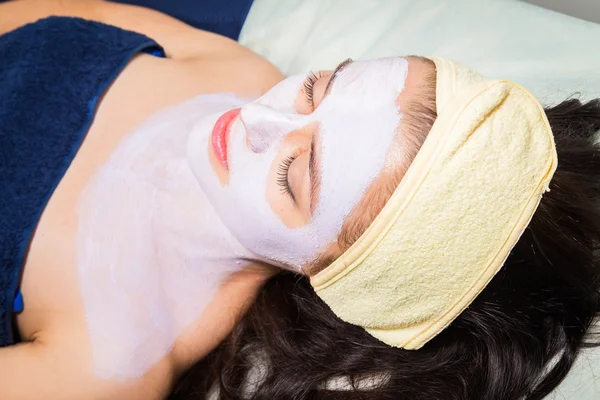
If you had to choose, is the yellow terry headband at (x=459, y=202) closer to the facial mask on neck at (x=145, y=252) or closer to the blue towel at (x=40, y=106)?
the facial mask on neck at (x=145, y=252)

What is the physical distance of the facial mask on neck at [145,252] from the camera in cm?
88

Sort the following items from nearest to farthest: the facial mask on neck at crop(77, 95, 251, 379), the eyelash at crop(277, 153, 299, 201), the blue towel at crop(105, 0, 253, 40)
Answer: the eyelash at crop(277, 153, 299, 201) → the facial mask on neck at crop(77, 95, 251, 379) → the blue towel at crop(105, 0, 253, 40)

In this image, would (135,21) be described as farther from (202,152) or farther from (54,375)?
(54,375)

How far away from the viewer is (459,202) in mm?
674

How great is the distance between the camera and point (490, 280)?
751 millimetres

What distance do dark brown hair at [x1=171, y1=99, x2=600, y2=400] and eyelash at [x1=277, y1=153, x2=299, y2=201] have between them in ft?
0.87

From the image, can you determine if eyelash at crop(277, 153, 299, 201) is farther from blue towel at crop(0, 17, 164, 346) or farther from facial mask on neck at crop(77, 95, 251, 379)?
blue towel at crop(0, 17, 164, 346)

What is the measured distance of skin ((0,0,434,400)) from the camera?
2.74 feet

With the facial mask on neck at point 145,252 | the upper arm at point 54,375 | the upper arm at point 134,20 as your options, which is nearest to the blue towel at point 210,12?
the upper arm at point 134,20

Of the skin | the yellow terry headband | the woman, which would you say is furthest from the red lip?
the yellow terry headband

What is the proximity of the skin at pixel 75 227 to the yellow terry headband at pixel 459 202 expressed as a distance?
53 millimetres

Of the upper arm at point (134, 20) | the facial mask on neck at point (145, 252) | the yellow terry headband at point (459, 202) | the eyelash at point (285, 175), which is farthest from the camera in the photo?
the upper arm at point (134, 20)

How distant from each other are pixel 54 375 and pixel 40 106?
0.43 metres

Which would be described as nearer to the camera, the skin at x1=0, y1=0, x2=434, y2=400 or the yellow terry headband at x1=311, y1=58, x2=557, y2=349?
the yellow terry headband at x1=311, y1=58, x2=557, y2=349
